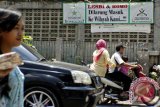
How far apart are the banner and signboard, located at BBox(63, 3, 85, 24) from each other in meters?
0.60

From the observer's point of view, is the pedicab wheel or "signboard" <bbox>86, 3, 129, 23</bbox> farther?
"signboard" <bbox>86, 3, 129, 23</bbox>

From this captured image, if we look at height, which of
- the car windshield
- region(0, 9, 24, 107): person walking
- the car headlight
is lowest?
the car headlight

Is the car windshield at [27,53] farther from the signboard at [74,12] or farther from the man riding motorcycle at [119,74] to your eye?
the signboard at [74,12]

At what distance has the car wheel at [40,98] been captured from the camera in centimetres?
672

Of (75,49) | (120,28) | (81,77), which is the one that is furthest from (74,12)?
(81,77)

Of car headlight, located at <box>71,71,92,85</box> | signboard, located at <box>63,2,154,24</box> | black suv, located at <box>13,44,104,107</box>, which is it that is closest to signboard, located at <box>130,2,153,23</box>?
signboard, located at <box>63,2,154,24</box>

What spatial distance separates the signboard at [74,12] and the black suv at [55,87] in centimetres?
1074

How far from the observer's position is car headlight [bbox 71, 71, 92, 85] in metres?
6.83

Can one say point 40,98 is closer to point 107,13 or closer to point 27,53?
point 27,53

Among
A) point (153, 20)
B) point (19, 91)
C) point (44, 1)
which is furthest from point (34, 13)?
point (19, 91)

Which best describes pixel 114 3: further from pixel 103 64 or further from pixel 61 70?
pixel 61 70

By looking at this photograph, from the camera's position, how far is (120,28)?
56.7 feet

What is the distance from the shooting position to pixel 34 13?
18.1 metres

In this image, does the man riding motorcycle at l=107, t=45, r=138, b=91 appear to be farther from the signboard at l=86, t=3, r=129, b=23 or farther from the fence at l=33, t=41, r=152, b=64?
the signboard at l=86, t=3, r=129, b=23
